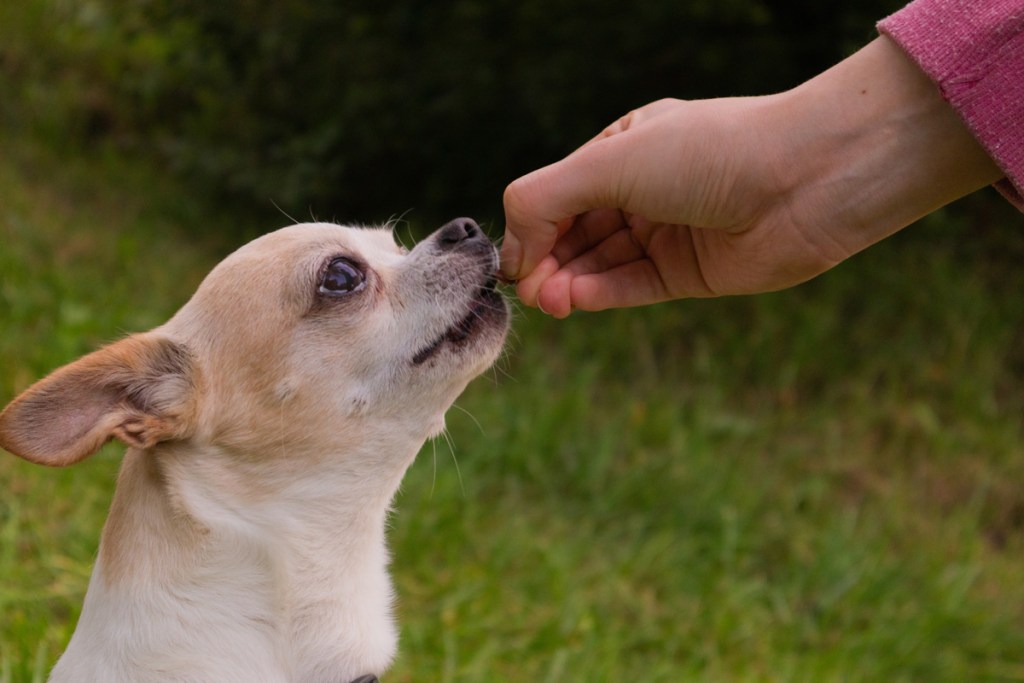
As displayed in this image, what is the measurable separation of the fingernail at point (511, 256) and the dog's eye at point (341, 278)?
1.18ft

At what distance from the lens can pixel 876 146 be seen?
8.20 feet

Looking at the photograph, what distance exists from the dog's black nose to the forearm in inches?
31.5

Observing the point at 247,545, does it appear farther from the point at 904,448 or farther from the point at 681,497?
the point at 904,448

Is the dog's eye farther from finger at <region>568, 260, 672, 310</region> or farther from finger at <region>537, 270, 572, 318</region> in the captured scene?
finger at <region>568, 260, 672, 310</region>

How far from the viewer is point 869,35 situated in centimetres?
579

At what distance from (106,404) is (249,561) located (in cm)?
48

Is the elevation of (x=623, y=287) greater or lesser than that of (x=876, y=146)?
lesser

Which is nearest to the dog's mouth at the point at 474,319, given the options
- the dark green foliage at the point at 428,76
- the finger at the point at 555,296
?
the finger at the point at 555,296

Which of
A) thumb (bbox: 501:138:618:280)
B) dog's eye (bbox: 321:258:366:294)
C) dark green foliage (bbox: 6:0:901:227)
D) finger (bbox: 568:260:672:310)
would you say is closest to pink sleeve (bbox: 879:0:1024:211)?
thumb (bbox: 501:138:618:280)

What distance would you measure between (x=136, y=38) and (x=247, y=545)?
5.81 m

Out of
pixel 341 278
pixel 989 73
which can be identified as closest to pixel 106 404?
pixel 341 278

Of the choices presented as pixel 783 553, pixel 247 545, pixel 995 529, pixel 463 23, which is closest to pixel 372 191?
pixel 463 23

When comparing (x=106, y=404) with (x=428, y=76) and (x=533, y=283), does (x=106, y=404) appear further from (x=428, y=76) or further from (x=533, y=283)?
(x=428, y=76)

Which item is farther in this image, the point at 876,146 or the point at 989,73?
the point at 876,146
